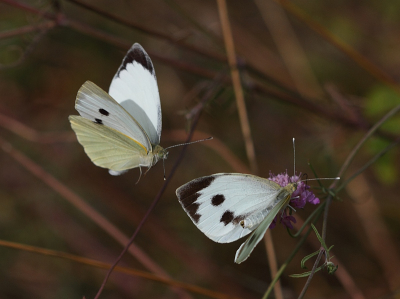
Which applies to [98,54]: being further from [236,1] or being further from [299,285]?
[299,285]

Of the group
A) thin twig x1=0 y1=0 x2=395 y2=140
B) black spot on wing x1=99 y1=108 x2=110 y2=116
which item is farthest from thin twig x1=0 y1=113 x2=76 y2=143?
black spot on wing x1=99 y1=108 x2=110 y2=116

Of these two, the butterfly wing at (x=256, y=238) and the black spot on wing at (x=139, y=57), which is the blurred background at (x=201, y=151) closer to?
the black spot on wing at (x=139, y=57)

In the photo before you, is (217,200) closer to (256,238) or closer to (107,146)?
(256,238)

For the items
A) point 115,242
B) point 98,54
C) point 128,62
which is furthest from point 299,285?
point 98,54

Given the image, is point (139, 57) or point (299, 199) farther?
point (139, 57)

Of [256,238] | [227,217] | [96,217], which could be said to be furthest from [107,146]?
[256,238]
